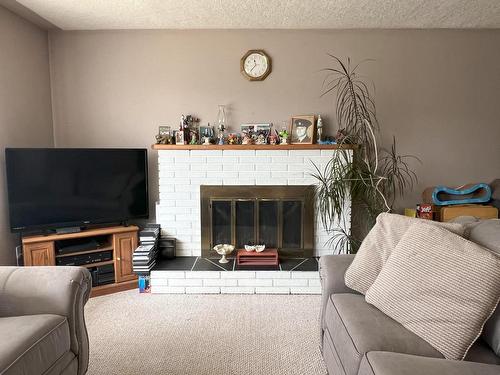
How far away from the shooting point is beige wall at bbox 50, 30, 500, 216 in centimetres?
322

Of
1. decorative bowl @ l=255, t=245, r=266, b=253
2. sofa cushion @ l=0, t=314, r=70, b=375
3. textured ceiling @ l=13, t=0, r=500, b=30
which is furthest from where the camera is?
decorative bowl @ l=255, t=245, r=266, b=253

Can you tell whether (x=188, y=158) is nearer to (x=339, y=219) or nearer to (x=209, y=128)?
(x=209, y=128)

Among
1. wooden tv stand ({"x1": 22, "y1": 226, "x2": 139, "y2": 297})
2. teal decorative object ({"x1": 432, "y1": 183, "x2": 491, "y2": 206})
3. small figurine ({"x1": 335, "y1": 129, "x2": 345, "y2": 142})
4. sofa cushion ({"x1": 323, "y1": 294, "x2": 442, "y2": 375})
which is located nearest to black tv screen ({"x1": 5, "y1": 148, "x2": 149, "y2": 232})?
wooden tv stand ({"x1": 22, "y1": 226, "x2": 139, "y2": 297})

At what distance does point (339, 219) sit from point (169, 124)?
6.31 ft

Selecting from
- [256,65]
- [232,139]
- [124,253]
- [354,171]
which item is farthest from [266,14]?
[124,253]

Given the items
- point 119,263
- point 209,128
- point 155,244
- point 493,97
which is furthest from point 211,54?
point 493,97

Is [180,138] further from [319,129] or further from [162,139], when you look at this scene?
[319,129]

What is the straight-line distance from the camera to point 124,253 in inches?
118

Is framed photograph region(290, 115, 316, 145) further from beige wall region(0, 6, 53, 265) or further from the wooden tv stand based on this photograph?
beige wall region(0, 6, 53, 265)

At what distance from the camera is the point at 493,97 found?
3.29m

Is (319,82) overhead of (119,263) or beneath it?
overhead

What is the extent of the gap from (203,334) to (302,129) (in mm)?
2022

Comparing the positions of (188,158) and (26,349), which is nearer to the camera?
(26,349)

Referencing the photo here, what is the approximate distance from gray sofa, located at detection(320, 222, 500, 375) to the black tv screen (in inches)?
81.9
